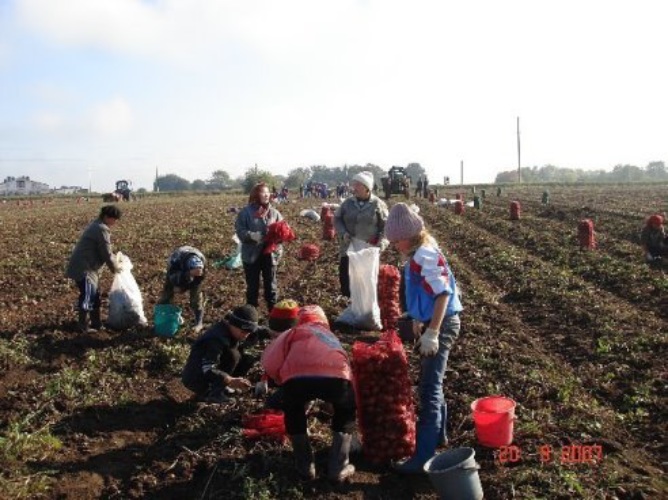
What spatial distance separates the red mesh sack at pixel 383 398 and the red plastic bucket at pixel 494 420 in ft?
1.69

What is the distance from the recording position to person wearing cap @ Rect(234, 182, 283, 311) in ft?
24.3

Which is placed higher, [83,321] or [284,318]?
[284,318]

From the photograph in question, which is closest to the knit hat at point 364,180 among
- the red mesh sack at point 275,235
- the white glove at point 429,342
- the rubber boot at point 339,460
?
the red mesh sack at point 275,235

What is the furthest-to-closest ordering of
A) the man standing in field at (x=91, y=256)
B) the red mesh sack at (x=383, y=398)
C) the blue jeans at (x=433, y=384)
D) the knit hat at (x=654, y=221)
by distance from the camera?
the knit hat at (x=654, y=221) → the man standing in field at (x=91, y=256) → the red mesh sack at (x=383, y=398) → the blue jeans at (x=433, y=384)

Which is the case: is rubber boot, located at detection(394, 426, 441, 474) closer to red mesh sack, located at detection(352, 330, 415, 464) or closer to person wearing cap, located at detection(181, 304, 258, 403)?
red mesh sack, located at detection(352, 330, 415, 464)

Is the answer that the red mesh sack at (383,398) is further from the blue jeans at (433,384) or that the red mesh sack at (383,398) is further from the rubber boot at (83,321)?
the rubber boot at (83,321)

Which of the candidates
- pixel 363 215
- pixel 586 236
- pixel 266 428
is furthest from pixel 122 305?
pixel 586 236

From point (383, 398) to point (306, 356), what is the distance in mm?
656

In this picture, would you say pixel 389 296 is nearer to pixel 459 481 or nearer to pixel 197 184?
pixel 459 481

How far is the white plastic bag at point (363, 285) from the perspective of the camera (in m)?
7.35

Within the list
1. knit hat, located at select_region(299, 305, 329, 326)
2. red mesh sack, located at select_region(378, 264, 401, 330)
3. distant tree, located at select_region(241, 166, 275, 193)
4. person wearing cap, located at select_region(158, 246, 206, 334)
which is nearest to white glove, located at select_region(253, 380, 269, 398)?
knit hat, located at select_region(299, 305, 329, 326)

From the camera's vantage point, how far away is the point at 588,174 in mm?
135375

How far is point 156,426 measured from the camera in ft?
17.2

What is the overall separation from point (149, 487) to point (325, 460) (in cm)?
120
